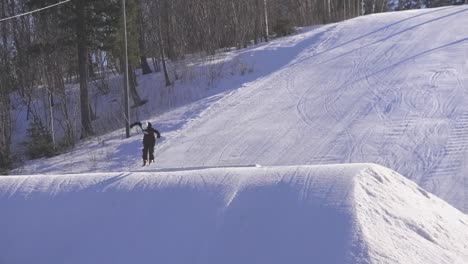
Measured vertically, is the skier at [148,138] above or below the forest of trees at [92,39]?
below

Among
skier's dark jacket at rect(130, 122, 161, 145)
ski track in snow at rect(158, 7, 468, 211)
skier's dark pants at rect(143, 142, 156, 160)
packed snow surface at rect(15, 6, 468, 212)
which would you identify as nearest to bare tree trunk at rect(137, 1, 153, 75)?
packed snow surface at rect(15, 6, 468, 212)

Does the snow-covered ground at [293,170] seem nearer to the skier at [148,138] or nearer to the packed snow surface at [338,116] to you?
the packed snow surface at [338,116]

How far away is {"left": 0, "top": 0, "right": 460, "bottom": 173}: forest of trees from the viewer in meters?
25.9

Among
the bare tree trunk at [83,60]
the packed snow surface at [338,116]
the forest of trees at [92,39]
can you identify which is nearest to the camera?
the packed snow surface at [338,116]

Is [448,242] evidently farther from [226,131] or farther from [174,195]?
[226,131]

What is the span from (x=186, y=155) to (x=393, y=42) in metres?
14.0

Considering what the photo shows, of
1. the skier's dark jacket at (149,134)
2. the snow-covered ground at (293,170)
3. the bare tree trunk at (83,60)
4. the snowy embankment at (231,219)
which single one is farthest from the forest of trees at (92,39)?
the snowy embankment at (231,219)

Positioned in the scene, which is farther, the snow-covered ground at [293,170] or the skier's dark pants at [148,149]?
the skier's dark pants at [148,149]

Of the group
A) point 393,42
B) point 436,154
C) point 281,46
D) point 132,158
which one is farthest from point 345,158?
point 281,46

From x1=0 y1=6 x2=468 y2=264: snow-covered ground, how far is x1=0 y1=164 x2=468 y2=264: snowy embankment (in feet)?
0.05

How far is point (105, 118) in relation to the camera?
99.5ft

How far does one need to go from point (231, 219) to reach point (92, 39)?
2148cm

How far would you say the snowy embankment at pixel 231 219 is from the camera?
5762 millimetres

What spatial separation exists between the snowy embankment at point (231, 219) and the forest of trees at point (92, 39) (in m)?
17.4
